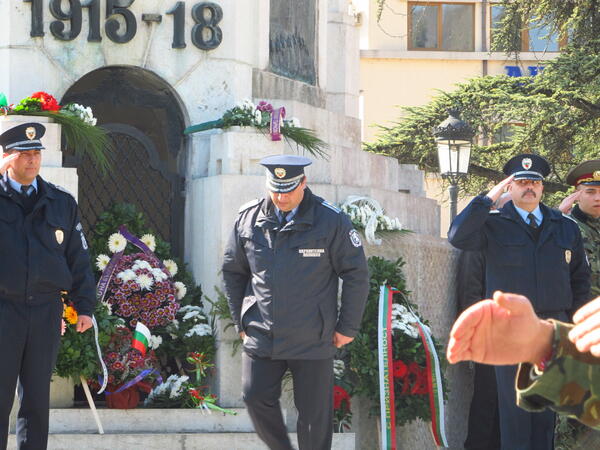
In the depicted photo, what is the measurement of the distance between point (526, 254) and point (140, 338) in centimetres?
271

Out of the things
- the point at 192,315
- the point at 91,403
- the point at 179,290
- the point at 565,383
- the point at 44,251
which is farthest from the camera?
the point at 179,290

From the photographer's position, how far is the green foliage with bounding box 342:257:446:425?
9523 mm

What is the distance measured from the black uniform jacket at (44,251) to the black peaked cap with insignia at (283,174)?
113 centimetres

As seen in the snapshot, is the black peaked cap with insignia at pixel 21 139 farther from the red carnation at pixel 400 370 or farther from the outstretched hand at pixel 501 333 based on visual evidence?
the outstretched hand at pixel 501 333

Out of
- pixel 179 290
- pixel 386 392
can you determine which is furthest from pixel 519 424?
pixel 179 290

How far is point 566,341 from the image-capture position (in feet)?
10.7

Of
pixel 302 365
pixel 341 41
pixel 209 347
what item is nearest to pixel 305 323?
pixel 302 365

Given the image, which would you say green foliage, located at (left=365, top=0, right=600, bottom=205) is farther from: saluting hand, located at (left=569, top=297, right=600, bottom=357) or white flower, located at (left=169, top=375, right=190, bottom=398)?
saluting hand, located at (left=569, top=297, right=600, bottom=357)

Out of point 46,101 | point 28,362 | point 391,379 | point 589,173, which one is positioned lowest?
point 391,379

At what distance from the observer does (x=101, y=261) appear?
378 inches

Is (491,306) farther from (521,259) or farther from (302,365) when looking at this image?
(521,259)

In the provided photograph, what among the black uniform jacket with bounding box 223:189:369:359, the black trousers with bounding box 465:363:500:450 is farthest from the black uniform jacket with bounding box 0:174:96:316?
the black trousers with bounding box 465:363:500:450

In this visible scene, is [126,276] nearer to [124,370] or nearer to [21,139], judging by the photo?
[124,370]

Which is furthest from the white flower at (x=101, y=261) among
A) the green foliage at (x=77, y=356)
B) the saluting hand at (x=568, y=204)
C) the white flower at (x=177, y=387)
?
the saluting hand at (x=568, y=204)
